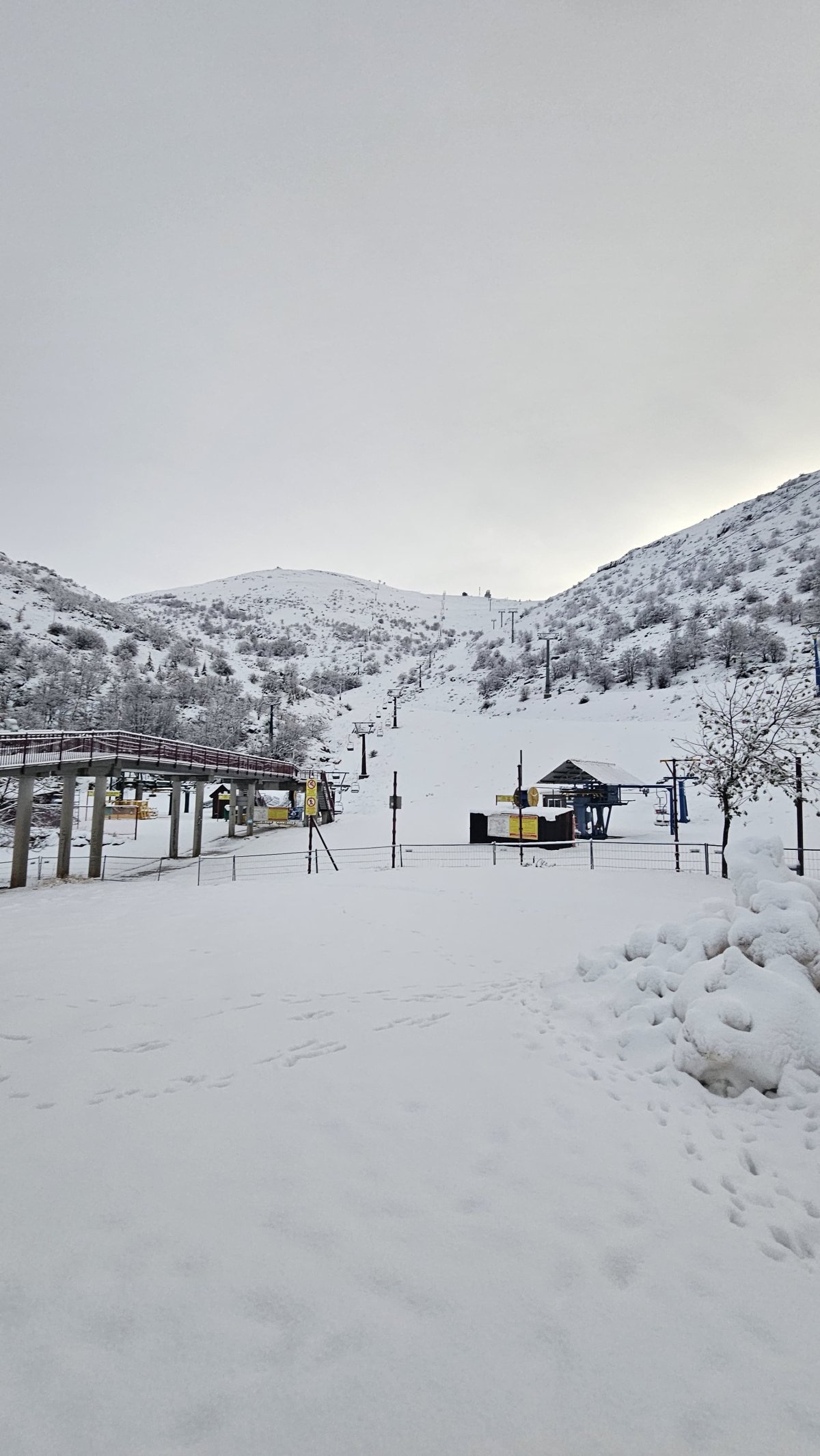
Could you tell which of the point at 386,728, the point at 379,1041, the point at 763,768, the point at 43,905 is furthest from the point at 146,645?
the point at 379,1041

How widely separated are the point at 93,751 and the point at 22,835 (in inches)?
123

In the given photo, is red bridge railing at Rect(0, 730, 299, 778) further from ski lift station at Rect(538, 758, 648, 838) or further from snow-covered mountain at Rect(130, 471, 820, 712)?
snow-covered mountain at Rect(130, 471, 820, 712)

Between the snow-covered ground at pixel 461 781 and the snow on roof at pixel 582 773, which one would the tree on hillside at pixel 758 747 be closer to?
the snow-covered ground at pixel 461 781

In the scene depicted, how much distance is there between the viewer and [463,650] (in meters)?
87.1

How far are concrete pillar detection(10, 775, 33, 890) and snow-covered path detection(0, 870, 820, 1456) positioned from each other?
13377mm

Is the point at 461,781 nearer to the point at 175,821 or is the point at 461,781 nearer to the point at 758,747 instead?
the point at 175,821

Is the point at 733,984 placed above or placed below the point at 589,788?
below

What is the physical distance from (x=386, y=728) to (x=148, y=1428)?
54.8m

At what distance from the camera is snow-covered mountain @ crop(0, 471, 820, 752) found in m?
46.4

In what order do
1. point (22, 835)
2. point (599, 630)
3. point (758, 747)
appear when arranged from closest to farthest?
point (758, 747), point (22, 835), point (599, 630)

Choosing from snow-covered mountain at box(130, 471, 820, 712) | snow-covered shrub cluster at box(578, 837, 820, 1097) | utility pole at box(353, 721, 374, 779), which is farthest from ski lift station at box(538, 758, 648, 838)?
snow-covered shrub cluster at box(578, 837, 820, 1097)

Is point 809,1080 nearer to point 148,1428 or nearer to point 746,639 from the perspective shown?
point 148,1428

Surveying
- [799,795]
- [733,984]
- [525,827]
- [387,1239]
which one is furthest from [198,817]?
[387,1239]

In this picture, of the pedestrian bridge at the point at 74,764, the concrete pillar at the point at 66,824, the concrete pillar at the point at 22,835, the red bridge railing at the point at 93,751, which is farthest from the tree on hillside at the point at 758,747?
the concrete pillar at the point at 22,835
